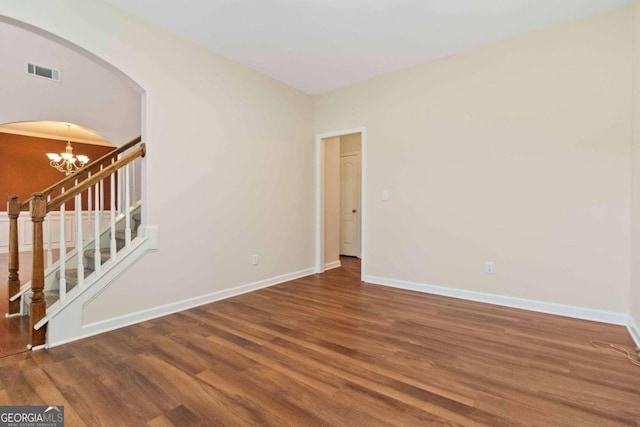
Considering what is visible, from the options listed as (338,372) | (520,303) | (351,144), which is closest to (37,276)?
(338,372)

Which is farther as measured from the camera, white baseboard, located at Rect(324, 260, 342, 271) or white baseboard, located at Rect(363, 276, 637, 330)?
white baseboard, located at Rect(324, 260, 342, 271)

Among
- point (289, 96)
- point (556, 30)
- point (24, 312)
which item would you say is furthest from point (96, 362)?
point (556, 30)

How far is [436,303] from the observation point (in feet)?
10.6

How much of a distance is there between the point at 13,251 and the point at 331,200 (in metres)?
3.77

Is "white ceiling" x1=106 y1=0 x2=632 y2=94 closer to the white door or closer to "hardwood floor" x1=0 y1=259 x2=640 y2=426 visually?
"hardwood floor" x1=0 y1=259 x2=640 y2=426

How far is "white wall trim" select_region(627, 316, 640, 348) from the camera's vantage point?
89.0 inches

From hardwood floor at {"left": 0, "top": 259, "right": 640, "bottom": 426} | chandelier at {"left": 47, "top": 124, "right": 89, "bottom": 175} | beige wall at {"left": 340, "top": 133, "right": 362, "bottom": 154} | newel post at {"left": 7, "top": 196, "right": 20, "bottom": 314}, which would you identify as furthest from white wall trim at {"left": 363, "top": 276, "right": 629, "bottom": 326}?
chandelier at {"left": 47, "top": 124, "right": 89, "bottom": 175}

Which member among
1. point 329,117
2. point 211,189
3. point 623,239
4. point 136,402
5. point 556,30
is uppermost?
point 556,30

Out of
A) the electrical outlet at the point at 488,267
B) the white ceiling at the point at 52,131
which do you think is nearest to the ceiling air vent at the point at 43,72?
the white ceiling at the point at 52,131

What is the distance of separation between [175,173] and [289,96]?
203 cm

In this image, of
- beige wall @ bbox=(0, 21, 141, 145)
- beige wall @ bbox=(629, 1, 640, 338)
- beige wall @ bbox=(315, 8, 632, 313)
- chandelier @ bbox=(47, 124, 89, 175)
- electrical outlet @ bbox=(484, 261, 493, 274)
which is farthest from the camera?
chandelier @ bbox=(47, 124, 89, 175)

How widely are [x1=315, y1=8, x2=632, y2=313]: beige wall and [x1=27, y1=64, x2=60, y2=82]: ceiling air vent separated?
4256mm

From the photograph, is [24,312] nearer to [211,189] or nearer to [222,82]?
[211,189]

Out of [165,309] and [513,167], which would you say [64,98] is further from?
[513,167]
